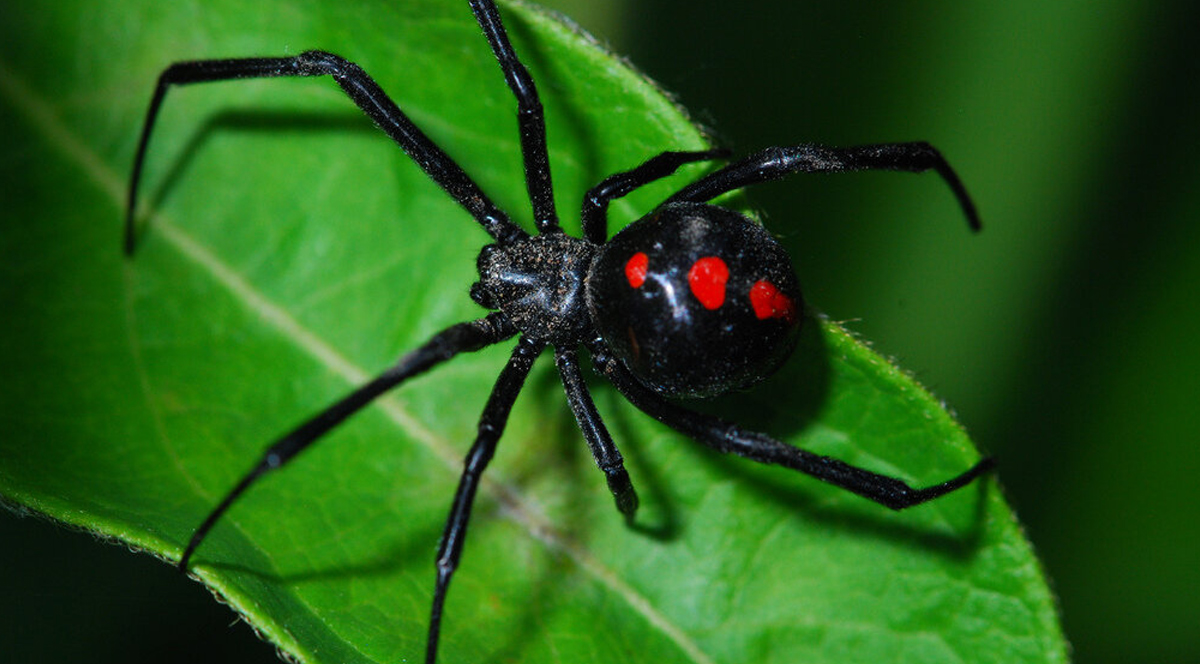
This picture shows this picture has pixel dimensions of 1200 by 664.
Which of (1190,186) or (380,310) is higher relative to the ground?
(380,310)

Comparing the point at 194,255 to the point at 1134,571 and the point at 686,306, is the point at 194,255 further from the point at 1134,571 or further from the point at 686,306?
the point at 1134,571

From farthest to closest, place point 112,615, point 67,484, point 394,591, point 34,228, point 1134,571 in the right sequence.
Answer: point 1134,571 < point 112,615 < point 34,228 < point 394,591 < point 67,484

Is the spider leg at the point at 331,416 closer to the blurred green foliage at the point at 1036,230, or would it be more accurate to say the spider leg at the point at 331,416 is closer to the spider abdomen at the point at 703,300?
the spider abdomen at the point at 703,300

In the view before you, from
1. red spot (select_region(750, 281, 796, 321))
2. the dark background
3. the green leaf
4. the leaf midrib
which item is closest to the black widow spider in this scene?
red spot (select_region(750, 281, 796, 321))

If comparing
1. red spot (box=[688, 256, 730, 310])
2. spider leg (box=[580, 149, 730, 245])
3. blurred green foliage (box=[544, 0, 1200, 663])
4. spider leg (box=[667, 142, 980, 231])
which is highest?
spider leg (box=[580, 149, 730, 245])

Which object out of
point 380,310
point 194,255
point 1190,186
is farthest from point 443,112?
point 1190,186

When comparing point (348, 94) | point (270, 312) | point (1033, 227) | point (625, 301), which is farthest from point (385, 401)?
point (1033, 227)

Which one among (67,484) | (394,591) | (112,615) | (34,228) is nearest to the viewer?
(67,484)

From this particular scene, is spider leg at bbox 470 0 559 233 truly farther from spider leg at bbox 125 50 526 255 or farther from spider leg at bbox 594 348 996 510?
spider leg at bbox 594 348 996 510
